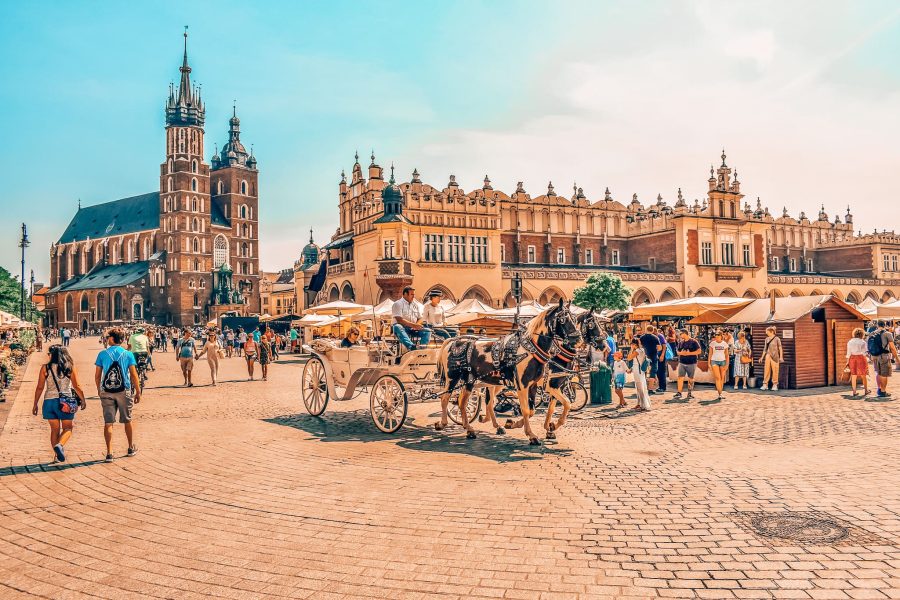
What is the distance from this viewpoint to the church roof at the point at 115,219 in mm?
115562

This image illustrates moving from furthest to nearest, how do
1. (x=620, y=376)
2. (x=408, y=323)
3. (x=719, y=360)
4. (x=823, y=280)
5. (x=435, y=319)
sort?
(x=823, y=280) → (x=719, y=360) → (x=620, y=376) → (x=435, y=319) → (x=408, y=323)

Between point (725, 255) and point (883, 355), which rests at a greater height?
point (725, 255)

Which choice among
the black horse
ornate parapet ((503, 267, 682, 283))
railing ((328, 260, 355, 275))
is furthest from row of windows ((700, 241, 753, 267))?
the black horse

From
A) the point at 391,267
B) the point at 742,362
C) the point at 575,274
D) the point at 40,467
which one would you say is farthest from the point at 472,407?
the point at 575,274

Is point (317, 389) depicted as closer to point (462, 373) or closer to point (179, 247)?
point (462, 373)

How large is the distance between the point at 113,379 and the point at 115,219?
12556 cm

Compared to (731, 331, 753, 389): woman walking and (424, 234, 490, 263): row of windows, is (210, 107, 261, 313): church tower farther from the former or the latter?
(731, 331, 753, 389): woman walking

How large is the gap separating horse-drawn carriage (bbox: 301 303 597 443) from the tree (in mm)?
35016

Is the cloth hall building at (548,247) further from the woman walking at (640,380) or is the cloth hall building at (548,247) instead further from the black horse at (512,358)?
the black horse at (512,358)

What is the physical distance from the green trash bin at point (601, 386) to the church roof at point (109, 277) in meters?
100

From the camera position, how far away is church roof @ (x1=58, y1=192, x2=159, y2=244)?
379ft

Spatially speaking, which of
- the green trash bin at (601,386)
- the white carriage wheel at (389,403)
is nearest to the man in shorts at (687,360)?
the green trash bin at (601,386)

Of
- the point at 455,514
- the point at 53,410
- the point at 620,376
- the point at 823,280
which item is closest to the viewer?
the point at 455,514

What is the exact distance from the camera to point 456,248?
4825 centimetres
